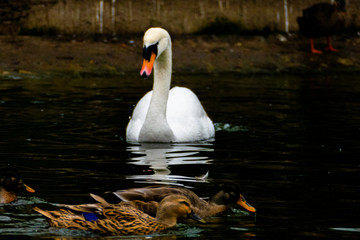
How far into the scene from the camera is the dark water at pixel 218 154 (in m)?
6.79

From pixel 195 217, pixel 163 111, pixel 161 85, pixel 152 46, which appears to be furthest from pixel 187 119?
pixel 195 217

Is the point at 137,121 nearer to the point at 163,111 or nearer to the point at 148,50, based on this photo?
the point at 163,111

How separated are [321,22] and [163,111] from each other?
10.6 m

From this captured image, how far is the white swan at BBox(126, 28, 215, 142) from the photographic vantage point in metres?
10.9

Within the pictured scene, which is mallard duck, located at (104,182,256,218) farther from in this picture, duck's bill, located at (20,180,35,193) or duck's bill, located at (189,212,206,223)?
duck's bill, located at (20,180,35,193)

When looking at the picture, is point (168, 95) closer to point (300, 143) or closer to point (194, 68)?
point (300, 143)

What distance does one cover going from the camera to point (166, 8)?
21.7 meters

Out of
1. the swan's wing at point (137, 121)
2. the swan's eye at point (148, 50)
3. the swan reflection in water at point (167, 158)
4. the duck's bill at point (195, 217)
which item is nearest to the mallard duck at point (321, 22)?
the swan's wing at point (137, 121)

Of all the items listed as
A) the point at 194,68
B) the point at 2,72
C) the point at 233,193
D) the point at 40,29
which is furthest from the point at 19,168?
the point at 40,29

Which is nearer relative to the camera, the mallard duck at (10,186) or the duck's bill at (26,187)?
the mallard duck at (10,186)

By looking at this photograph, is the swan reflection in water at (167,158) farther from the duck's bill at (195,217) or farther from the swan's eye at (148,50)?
the duck's bill at (195,217)

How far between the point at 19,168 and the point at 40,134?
7.42ft

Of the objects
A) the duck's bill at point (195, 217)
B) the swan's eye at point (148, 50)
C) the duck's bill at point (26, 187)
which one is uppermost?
the swan's eye at point (148, 50)

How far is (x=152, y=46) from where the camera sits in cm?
1076
